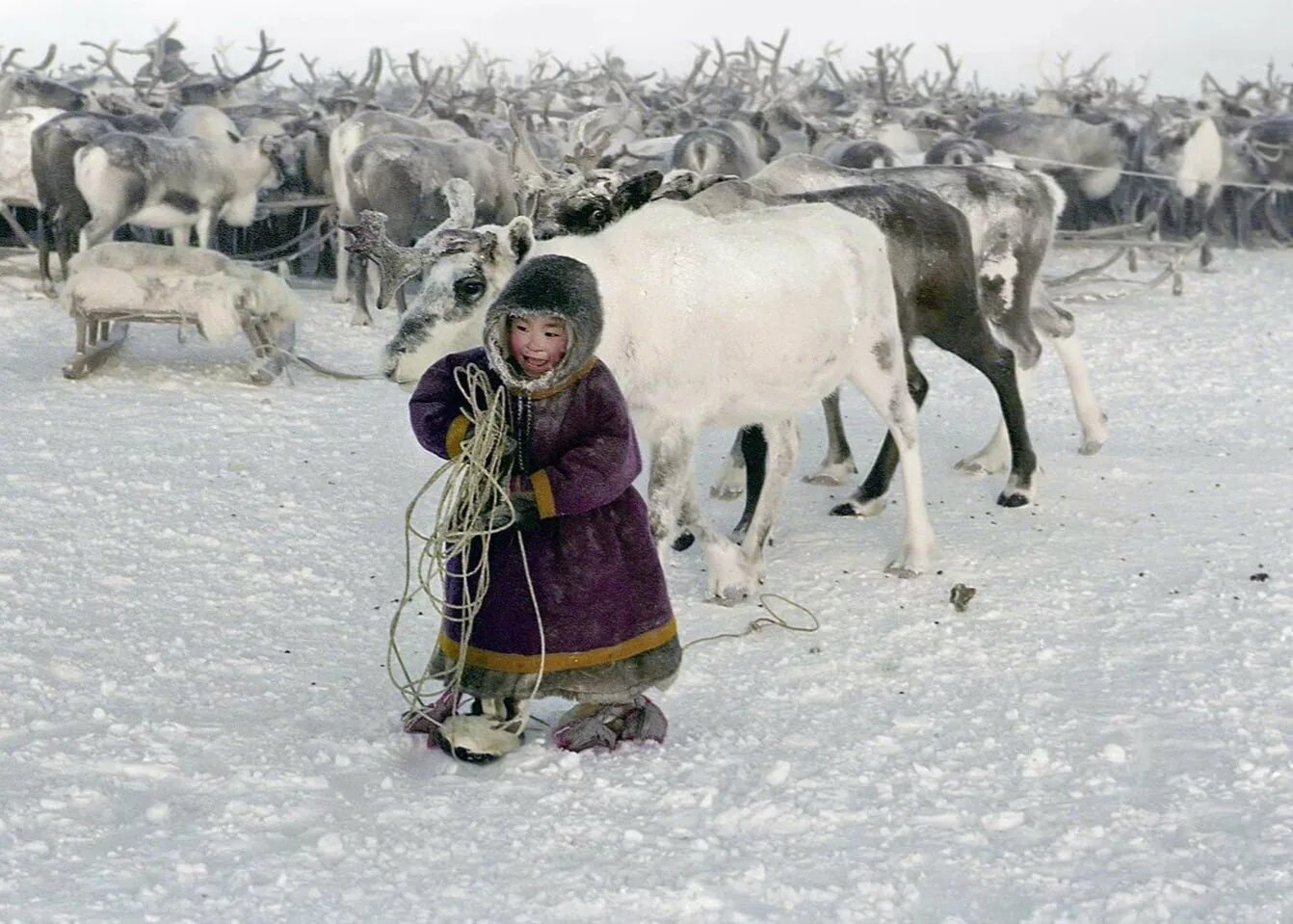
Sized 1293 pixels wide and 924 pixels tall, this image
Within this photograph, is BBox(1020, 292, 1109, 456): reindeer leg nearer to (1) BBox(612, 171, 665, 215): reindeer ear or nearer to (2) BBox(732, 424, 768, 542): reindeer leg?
(2) BBox(732, 424, 768, 542): reindeer leg

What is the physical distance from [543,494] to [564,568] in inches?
8.4

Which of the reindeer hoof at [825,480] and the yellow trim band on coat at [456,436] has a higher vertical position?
the yellow trim band on coat at [456,436]

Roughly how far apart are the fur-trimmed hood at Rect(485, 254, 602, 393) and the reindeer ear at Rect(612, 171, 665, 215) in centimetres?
108

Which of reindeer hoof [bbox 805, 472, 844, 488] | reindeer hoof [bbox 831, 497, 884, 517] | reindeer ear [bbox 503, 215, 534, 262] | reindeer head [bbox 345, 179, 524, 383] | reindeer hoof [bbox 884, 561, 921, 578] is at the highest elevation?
reindeer ear [bbox 503, 215, 534, 262]

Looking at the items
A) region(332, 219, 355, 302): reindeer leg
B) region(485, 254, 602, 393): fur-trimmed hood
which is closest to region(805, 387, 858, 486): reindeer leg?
region(485, 254, 602, 393): fur-trimmed hood

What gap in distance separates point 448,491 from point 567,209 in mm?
1300

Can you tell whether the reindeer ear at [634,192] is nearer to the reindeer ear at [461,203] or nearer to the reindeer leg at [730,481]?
the reindeer ear at [461,203]

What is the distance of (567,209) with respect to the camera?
438 cm

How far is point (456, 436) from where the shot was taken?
11.2 ft

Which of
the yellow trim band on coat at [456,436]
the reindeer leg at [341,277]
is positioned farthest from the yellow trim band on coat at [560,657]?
the reindeer leg at [341,277]

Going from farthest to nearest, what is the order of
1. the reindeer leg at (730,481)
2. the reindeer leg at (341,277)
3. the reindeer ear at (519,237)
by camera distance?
the reindeer leg at (341,277)
the reindeer leg at (730,481)
the reindeer ear at (519,237)

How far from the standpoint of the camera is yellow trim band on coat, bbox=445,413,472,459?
3.40 m

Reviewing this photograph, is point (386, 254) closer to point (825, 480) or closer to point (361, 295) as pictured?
point (825, 480)

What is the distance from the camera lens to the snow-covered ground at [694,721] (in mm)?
2809
